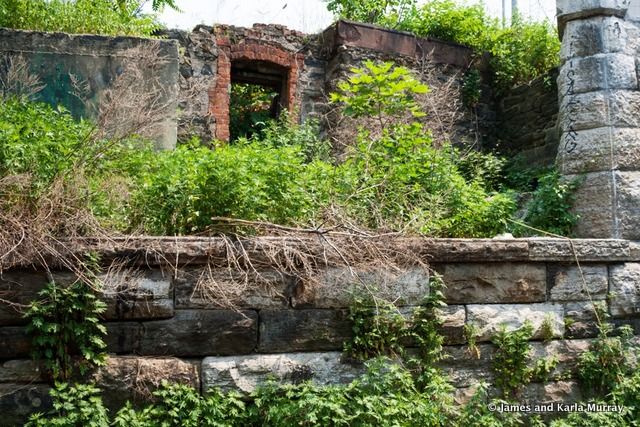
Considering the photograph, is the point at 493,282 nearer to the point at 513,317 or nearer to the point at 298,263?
the point at 513,317

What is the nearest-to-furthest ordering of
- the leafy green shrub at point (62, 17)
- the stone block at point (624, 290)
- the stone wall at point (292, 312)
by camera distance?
the stone wall at point (292, 312)
the stone block at point (624, 290)
the leafy green shrub at point (62, 17)

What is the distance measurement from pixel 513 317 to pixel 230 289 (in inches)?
82.1

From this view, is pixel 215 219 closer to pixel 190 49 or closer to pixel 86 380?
pixel 86 380

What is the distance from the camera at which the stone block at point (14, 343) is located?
3.61 metres

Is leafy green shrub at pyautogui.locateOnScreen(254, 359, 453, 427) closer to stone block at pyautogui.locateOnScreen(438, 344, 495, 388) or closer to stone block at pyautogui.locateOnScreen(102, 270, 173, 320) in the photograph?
stone block at pyautogui.locateOnScreen(438, 344, 495, 388)

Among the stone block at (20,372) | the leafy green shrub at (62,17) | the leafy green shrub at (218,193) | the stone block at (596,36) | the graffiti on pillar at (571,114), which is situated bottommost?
the stone block at (20,372)

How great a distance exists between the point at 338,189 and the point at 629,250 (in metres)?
2.37

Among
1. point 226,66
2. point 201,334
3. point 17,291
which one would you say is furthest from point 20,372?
point 226,66

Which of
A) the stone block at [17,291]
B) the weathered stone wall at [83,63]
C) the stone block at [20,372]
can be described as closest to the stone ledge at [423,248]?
the stone block at [17,291]

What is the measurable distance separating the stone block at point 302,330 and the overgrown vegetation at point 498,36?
21.0 ft

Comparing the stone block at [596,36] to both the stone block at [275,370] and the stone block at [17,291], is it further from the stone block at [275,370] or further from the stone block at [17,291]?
the stone block at [17,291]

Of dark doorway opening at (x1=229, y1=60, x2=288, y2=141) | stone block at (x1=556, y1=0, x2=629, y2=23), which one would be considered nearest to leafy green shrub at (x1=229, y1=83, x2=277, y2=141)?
dark doorway opening at (x1=229, y1=60, x2=288, y2=141)

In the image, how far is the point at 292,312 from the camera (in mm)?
4102

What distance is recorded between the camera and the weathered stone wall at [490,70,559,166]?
8367 millimetres
